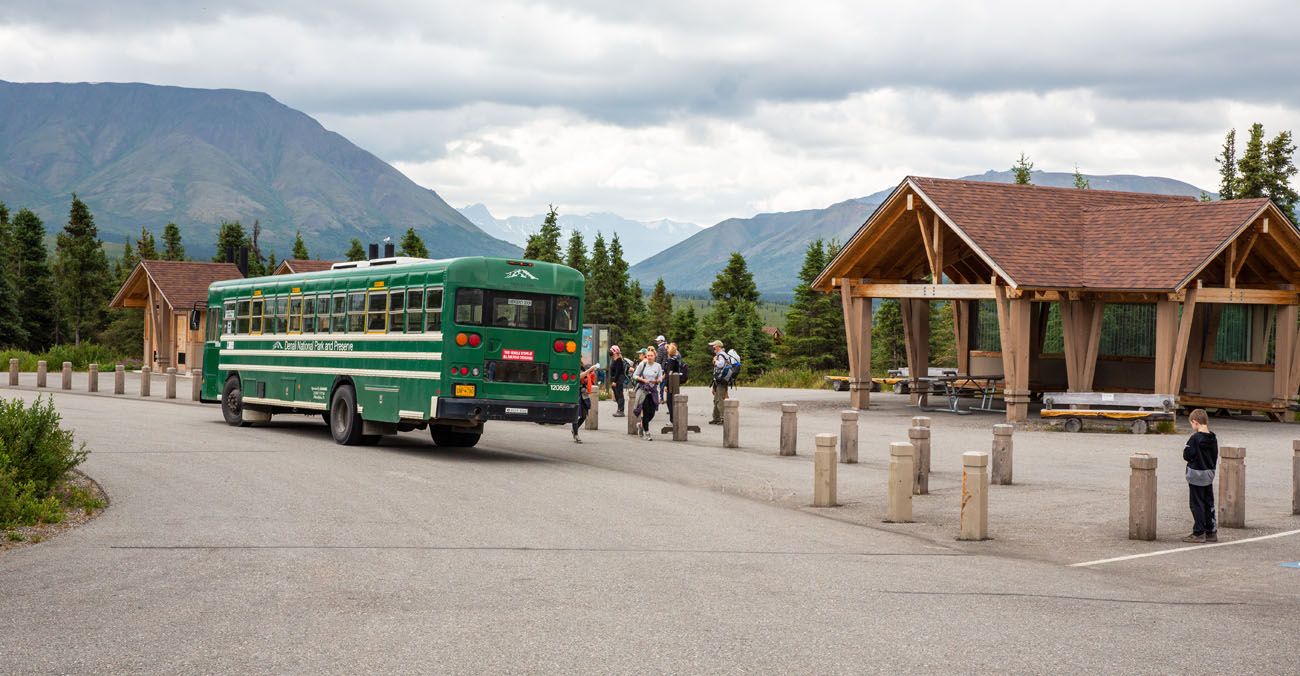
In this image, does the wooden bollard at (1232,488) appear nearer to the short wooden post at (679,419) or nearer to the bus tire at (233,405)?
the short wooden post at (679,419)

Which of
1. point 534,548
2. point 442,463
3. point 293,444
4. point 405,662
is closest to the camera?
point 405,662

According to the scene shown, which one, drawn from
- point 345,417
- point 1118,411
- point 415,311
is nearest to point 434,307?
point 415,311

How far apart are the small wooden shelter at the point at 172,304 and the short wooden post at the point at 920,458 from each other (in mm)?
42767

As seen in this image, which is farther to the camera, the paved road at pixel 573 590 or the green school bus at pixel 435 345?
the green school bus at pixel 435 345

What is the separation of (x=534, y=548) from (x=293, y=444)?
1157 cm

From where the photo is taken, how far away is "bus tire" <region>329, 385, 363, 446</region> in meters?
21.6

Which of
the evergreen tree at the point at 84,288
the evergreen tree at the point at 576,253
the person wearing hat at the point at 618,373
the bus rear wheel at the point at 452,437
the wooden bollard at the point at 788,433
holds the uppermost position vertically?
the evergreen tree at the point at 576,253

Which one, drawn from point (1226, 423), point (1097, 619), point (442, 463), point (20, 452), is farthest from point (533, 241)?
point (1097, 619)

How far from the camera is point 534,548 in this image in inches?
440

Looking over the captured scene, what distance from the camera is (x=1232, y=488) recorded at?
44.9 feet

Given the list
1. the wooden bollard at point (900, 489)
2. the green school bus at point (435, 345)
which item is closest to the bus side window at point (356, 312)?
the green school bus at point (435, 345)

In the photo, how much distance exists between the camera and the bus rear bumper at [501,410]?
63.2 ft

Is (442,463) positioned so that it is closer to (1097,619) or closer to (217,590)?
(217,590)

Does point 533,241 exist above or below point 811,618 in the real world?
above
